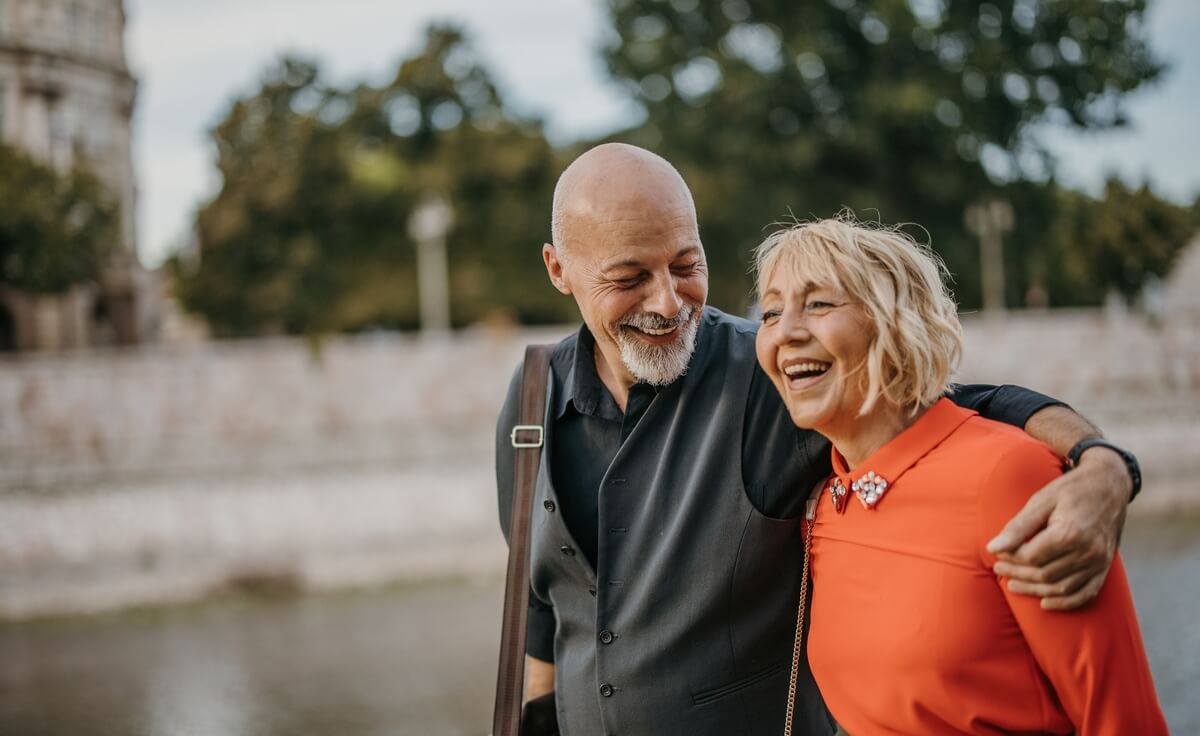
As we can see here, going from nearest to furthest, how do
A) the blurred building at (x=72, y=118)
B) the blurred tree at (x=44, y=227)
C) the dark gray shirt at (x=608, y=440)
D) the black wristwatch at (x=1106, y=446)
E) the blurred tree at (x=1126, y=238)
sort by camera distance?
the black wristwatch at (x=1106, y=446) → the dark gray shirt at (x=608, y=440) → the blurred tree at (x=44, y=227) → the blurred tree at (x=1126, y=238) → the blurred building at (x=72, y=118)

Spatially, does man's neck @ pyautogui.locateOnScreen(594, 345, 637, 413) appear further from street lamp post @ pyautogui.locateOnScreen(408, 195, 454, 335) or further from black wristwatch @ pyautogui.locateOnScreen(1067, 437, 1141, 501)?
street lamp post @ pyautogui.locateOnScreen(408, 195, 454, 335)

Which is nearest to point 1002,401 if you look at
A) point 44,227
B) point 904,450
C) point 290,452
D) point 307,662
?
point 904,450

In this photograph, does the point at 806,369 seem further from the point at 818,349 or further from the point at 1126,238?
the point at 1126,238

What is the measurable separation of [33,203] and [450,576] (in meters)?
11.5

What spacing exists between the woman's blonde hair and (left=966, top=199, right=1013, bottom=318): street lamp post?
26.9 meters

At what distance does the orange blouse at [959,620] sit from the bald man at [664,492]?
9.0 inches

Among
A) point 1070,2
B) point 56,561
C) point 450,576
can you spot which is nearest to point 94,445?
point 56,561

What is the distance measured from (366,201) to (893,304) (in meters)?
31.3

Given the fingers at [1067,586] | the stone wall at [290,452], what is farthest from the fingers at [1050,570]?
the stone wall at [290,452]

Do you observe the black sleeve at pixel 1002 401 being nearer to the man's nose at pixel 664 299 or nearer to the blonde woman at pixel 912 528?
the blonde woman at pixel 912 528

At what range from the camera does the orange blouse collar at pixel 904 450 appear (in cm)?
190

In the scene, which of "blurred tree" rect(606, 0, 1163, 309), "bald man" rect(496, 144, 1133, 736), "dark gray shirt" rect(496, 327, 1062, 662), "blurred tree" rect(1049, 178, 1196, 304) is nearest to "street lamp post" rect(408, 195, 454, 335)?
"blurred tree" rect(606, 0, 1163, 309)

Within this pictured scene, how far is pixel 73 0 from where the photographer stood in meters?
25.4

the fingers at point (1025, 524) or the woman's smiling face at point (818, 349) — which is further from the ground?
the woman's smiling face at point (818, 349)
